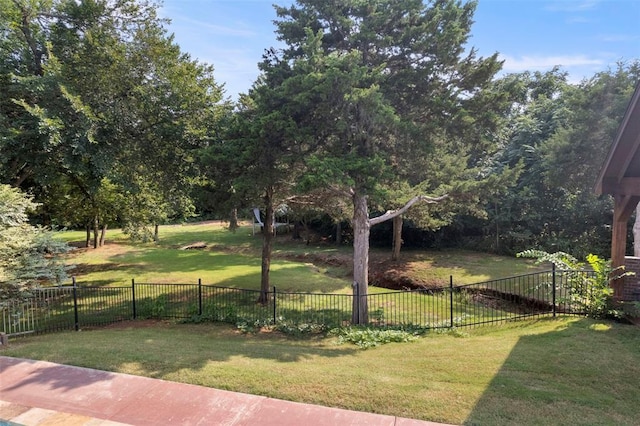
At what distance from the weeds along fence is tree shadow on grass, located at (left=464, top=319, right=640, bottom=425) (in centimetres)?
207

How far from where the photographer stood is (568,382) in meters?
5.05

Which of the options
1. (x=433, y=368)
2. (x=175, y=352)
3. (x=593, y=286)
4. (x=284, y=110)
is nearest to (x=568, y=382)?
(x=433, y=368)

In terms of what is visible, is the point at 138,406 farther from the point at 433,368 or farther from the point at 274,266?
the point at 274,266

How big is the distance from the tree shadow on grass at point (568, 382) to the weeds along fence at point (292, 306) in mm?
2075

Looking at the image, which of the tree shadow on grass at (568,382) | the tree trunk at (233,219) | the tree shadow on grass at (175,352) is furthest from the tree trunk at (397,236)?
the tree shadow on grass at (568,382)

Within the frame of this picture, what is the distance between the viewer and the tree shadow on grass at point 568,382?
4.18m

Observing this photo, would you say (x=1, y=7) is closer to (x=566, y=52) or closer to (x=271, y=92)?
(x=271, y=92)

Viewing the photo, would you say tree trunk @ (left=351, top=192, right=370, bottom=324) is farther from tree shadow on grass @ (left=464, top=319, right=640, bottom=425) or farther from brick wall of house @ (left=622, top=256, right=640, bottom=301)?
brick wall of house @ (left=622, top=256, right=640, bottom=301)

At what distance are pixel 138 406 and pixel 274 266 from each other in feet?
51.2

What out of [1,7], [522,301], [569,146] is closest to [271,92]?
[1,7]

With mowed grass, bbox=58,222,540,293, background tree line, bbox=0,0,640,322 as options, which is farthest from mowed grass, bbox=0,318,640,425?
mowed grass, bbox=58,222,540,293

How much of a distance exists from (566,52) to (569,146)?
8.96 m

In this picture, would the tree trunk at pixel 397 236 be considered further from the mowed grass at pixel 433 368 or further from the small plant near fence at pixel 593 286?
the mowed grass at pixel 433 368

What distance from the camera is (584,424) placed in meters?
4.00
